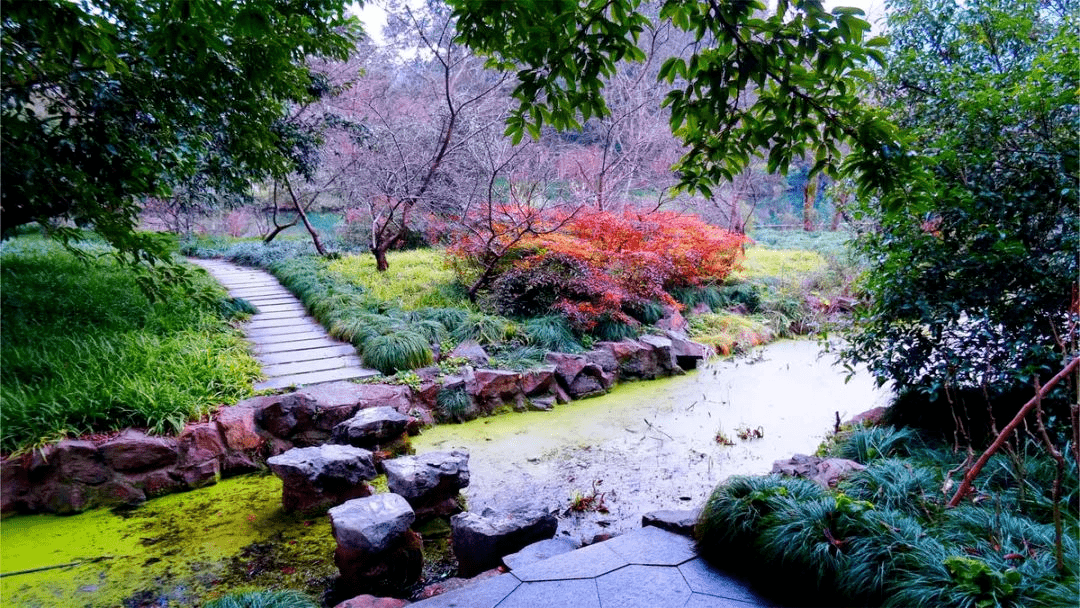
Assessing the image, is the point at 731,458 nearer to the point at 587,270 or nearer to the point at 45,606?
the point at 587,270

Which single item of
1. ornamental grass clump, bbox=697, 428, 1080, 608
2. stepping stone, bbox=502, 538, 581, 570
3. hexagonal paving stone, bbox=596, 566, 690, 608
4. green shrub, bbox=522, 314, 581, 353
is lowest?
stepping stone, bbox=502, 538, 581, 570

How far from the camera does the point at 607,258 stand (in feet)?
23.6

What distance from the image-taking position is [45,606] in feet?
8.56

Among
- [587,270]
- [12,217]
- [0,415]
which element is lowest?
[0,415]

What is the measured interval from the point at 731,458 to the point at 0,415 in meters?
4.88

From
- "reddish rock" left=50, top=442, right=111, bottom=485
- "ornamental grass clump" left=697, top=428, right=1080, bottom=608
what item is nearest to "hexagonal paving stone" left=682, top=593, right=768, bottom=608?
"ornamental grass clump" left=697, top=428, right=1080, bottom=608

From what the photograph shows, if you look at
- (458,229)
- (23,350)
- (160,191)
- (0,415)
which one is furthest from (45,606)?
(458,229)

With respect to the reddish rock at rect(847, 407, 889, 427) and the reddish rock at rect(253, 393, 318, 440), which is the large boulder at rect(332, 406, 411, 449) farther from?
the reddish rock at rect(847, 407, 889, 427)

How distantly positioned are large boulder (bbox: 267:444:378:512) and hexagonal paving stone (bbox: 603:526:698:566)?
1.71 m

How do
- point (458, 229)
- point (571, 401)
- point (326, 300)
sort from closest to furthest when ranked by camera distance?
point (571, 401) → point (326, 300) → point (458, 229)

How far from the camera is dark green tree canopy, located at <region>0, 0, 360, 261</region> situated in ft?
7.77

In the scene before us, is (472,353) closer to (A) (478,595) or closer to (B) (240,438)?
(B) (240,438)

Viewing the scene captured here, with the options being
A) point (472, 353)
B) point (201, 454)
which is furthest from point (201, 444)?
point (472, 353)

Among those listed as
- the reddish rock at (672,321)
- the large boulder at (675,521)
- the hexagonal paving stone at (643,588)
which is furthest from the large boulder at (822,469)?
the reddish rock at (672,321)
